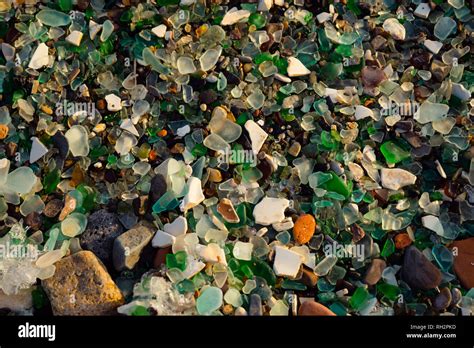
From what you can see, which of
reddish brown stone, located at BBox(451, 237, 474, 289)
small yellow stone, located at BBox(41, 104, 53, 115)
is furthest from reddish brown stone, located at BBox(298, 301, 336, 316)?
small yellow stone, located at BBox(41, 104, 53, 115)

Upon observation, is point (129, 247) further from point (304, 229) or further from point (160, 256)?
point (304, 229)

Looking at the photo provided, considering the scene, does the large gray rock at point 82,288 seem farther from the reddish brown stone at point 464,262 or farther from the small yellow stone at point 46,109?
the reddish brown stone at point 464,262

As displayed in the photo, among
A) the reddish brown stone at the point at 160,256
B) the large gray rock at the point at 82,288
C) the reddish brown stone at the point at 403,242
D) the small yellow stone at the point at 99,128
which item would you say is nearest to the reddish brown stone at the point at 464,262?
the reddish brown stone at the point at 403,242

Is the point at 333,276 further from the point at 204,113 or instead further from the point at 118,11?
the point at 118,11

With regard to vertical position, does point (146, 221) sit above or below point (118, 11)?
below

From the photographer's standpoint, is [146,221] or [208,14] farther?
[208,14]

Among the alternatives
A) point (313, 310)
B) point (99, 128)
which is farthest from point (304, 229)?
point (99, 128)

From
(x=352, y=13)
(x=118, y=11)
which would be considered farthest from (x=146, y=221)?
(x=352, y=13)
